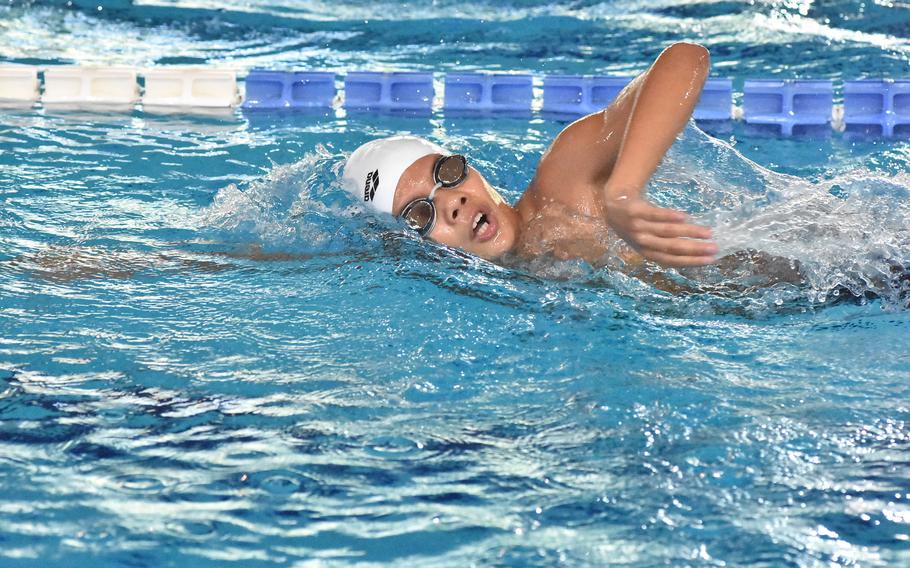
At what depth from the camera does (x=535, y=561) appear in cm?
179

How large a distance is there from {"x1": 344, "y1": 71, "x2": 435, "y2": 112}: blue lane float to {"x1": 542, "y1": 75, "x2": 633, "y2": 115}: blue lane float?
23.9 inches

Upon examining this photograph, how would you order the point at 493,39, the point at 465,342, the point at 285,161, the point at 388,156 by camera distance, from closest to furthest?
the point at 465,342, the point at 388,156, the point at 285,161, the point at 493,39

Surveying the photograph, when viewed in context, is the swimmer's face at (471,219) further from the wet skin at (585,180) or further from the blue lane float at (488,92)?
the blue lane float at (488,92)

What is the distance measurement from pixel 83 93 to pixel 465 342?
3.53 m

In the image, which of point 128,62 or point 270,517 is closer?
point 270,517

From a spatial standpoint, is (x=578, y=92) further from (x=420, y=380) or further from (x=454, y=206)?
(x=420, y=380)

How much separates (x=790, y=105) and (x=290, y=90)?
2459mm

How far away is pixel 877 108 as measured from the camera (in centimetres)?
506

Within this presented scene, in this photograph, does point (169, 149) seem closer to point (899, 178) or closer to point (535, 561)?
point (899, 178)

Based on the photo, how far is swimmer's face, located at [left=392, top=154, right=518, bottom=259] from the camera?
10.6 feet

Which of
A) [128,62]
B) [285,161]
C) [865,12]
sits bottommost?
[285,161]

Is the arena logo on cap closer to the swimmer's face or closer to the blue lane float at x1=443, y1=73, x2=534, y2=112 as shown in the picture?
the swimmer's face

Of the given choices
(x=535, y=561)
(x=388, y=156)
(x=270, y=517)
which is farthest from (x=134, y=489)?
(x=388, y=156)

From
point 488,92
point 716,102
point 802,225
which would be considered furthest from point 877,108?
point 802,225
